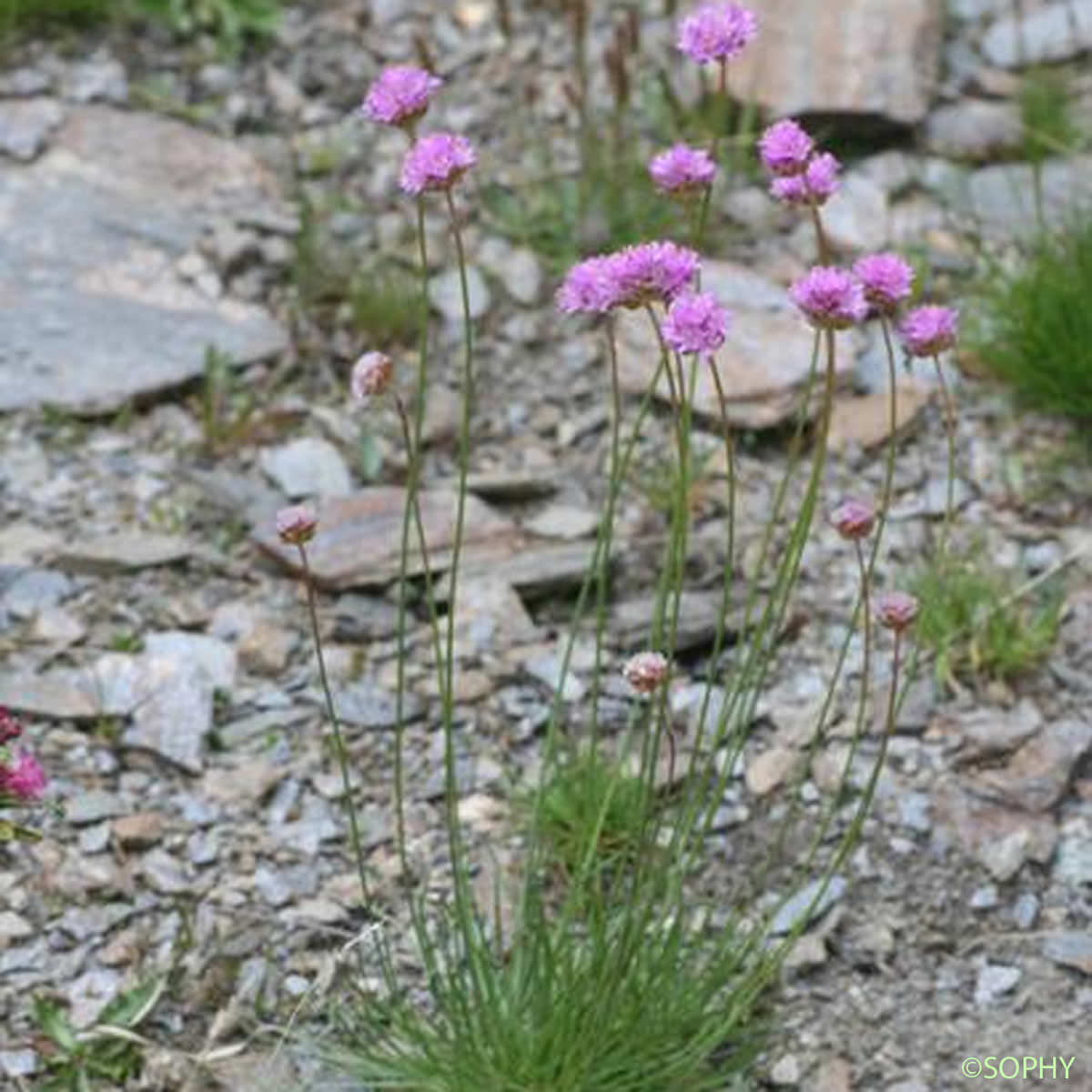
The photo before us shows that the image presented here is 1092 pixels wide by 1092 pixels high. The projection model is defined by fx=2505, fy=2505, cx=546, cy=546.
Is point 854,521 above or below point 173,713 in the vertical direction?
above

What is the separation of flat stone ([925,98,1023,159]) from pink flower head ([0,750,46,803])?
2835 mm

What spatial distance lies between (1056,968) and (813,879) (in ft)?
1.23

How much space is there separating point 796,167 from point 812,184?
0.08ft

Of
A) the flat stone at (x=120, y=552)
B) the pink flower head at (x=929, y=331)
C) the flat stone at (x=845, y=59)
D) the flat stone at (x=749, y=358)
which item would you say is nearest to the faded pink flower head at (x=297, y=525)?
the pink flower head at (x=929, y=331)

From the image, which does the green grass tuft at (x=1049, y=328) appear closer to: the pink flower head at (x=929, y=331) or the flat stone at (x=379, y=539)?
the flat stone at (x=379, y=539)

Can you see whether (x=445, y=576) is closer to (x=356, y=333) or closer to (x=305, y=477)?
(x=305, y=477)

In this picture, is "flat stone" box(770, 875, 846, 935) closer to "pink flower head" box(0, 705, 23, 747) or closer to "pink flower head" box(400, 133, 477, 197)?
"pink flower head" box(0, 705, 23, 747)

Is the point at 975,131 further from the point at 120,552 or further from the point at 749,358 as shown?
the point at 120,552

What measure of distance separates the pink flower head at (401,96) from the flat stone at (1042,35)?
2990mm

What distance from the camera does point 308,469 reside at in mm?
4473

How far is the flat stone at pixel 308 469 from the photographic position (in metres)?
4.43

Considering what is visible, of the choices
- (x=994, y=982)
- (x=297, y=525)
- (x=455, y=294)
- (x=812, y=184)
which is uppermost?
(x=812, y=184)

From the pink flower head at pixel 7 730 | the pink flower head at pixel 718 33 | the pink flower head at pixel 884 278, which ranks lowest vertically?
the pink flower head at pixel 7 730

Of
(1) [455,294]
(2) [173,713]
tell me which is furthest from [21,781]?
(1) [455,294]
